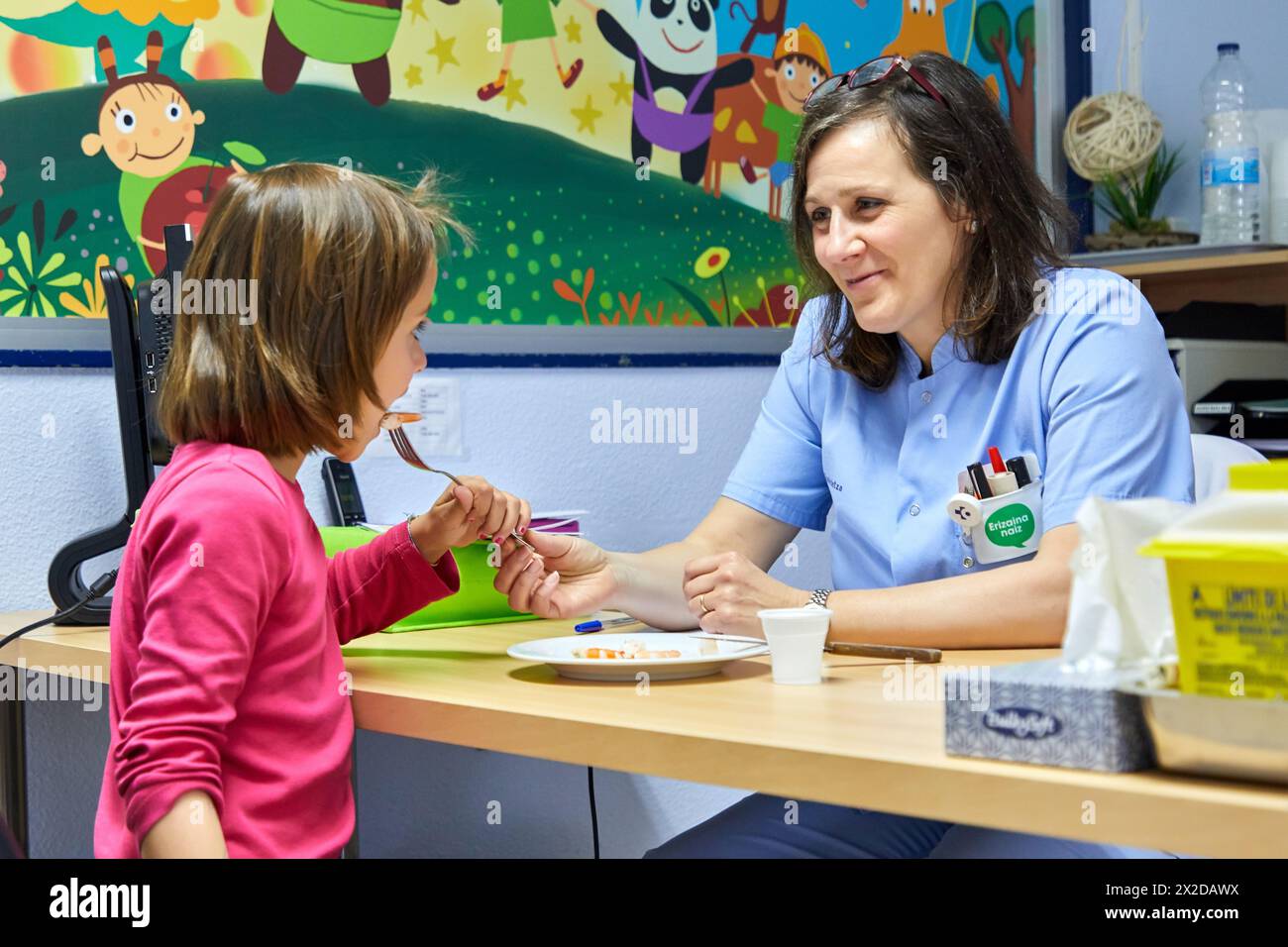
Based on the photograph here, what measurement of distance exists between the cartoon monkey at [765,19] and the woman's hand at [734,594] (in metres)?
1.36

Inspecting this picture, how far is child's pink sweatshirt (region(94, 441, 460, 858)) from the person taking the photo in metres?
1.03

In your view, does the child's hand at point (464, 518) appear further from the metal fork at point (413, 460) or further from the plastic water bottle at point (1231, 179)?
the plastic water bottle at point (1231, 179)

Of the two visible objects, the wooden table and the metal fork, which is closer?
the wooden table

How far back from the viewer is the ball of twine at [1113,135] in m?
2.85

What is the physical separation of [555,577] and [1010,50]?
6.64 feet

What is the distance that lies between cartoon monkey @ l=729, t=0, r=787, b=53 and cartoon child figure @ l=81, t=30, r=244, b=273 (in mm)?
1035

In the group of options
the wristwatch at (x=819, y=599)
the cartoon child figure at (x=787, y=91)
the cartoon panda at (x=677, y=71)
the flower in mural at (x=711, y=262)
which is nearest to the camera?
the wristwatch at (x=819, y=599)

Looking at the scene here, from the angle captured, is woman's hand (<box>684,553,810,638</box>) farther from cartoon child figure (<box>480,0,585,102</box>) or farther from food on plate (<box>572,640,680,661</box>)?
cartoon child figure (<box>480,0,585,102</box>)

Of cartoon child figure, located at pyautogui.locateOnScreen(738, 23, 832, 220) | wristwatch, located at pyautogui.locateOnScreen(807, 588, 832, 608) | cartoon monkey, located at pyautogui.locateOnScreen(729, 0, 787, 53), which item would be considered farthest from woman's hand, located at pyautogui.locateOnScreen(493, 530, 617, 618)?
cartoon monkey, located at pyautogui.locateOnScreen(729, 0, 787, 53)

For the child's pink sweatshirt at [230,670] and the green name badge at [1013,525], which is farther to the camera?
the green name badge at [1013,525]

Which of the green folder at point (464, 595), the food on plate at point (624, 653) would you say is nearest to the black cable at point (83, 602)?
the green folder at point (464, 595)

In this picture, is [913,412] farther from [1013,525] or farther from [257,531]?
[257,531]

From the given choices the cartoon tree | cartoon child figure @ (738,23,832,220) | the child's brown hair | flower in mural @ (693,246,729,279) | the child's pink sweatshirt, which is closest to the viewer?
the child's pink sweatshirt
